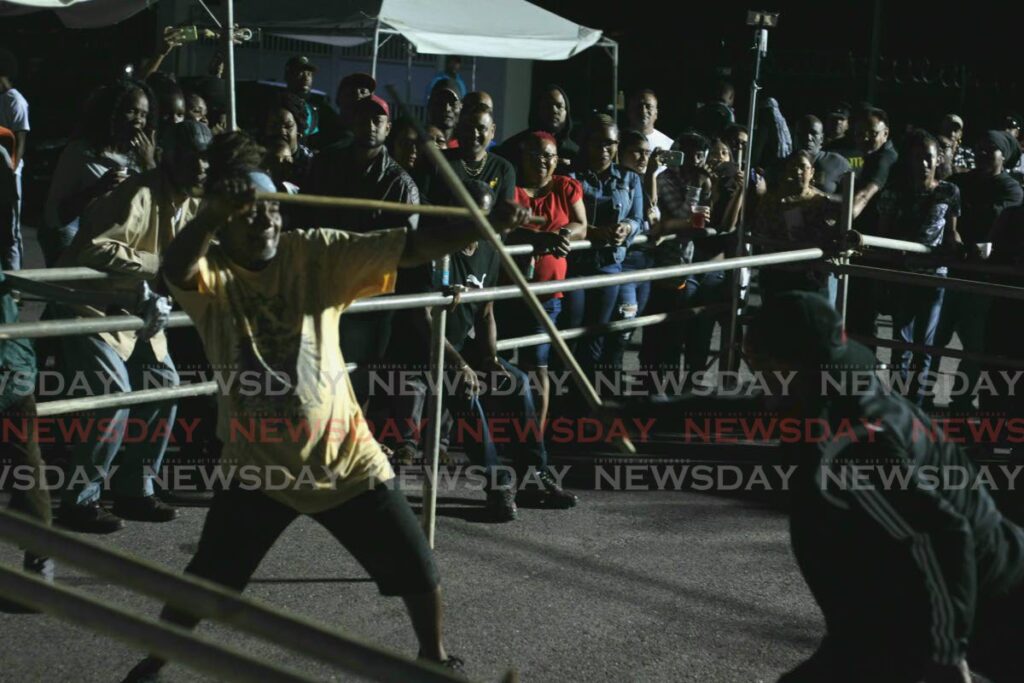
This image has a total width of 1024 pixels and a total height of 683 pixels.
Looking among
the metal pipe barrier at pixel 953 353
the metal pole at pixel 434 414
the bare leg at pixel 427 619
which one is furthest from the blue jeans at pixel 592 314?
the bare leg at pixel 427 619

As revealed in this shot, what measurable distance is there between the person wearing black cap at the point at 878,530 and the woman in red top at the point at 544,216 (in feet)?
11.8

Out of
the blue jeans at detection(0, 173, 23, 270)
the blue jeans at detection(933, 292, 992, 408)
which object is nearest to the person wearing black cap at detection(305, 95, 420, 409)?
the blue jeans at detection(0, 173, 23, 270)

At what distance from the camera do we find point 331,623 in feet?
17.0

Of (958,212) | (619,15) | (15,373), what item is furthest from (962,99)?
(15,373)

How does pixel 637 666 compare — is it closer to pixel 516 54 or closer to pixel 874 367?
Result: pixel 874 367

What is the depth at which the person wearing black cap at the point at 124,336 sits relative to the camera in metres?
5.82

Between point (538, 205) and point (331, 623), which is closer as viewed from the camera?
point (331, 623)

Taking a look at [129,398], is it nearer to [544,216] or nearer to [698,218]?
[544,216]

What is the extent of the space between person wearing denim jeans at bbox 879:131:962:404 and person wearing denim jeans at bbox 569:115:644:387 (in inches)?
77.9

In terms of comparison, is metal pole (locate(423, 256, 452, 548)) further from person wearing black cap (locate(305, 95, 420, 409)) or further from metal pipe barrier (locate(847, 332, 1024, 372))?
metal pipe barrier (locate(847, 332, 1024, 372))

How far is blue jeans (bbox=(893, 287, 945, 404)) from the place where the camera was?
9.14 m

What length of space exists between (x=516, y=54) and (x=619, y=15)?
9586mm

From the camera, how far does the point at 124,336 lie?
234 inches

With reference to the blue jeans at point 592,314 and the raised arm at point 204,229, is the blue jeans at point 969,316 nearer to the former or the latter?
the blue jeans at point 592,314
